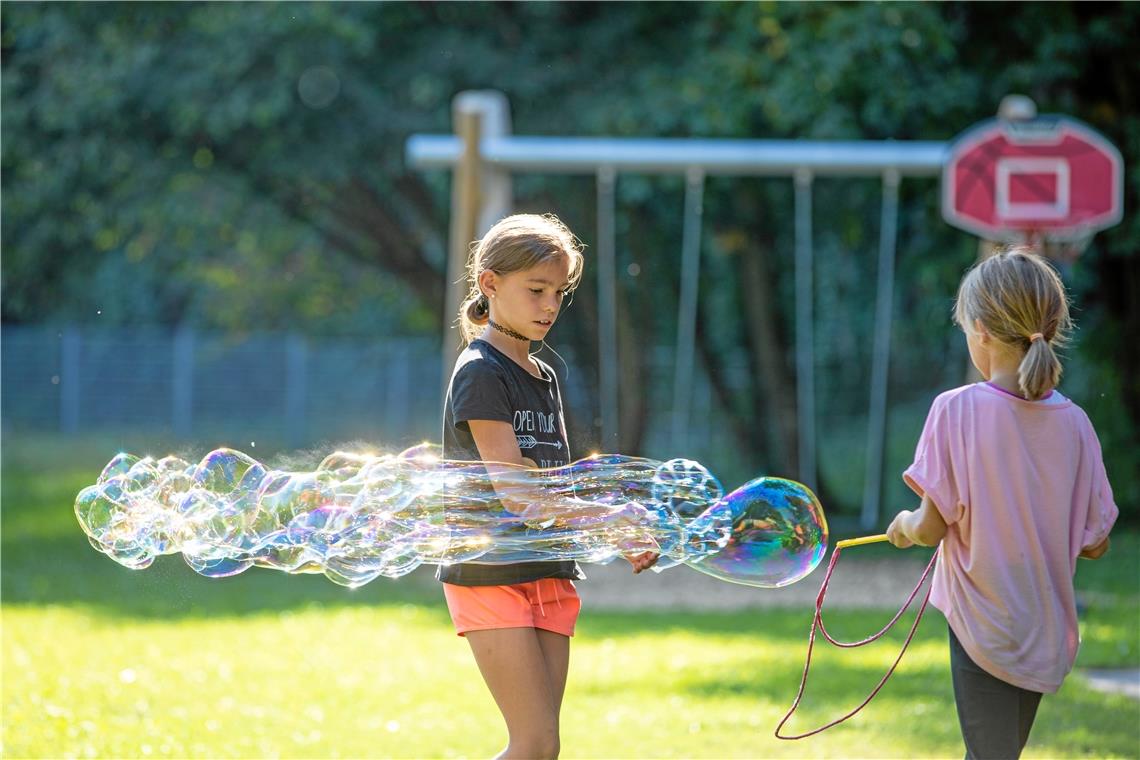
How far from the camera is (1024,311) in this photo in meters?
3.34

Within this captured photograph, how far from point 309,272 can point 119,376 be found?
21.8 feet

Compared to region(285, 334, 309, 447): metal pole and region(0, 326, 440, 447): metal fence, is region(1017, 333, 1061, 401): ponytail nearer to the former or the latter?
region(0, 326, 440, 447): metal fence

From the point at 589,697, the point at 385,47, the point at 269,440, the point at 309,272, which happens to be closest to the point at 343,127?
the point at 385,47

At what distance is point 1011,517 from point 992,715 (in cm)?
44

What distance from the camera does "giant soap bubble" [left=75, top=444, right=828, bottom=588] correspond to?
336 centimetres

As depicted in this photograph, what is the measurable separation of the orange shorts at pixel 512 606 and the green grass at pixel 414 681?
848 mm

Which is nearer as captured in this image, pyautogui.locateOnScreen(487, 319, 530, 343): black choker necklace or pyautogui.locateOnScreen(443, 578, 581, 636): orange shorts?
pyautogui.locateOnScreen(443, 578, 581, 636): orange shorts

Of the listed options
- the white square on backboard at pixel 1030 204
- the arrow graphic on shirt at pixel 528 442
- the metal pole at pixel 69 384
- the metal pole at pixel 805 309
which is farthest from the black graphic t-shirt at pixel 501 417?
the metal pole at pixel 69 384

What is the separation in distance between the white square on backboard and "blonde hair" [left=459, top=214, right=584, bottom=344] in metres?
5.54

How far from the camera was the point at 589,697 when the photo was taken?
6.19m

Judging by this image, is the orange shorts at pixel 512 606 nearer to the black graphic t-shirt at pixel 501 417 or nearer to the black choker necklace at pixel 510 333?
the black graphic t-shirt at pixel 501 417

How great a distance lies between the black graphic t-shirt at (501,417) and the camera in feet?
10.7

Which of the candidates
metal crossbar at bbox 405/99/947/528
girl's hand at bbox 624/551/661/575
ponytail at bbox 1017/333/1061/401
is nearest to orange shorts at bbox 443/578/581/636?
girl's hand at bbox 624/551/661/575

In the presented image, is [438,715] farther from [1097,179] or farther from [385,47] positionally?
[385,47]
